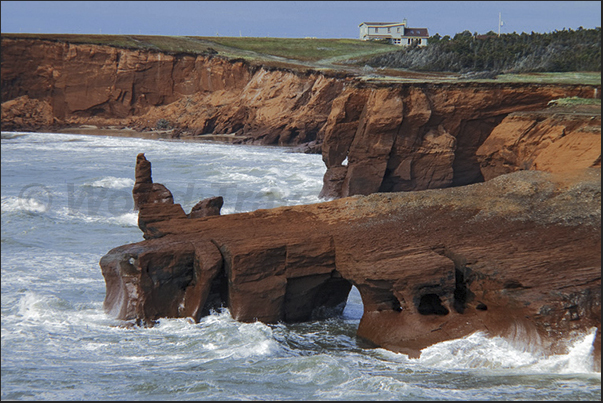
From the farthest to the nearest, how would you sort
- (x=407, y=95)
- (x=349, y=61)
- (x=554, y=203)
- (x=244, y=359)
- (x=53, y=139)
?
(x=349, y=61) < (x=53, y=139) < (x=407, y=95) < (x=554, y=203) < (x=244, y=359)

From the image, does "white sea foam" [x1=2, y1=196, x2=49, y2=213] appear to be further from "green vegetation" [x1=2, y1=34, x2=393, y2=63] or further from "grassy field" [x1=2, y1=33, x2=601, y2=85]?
"green vegetation" [x1=2, y1=34, x2=393, y2=63]

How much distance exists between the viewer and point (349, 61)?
4975 cm

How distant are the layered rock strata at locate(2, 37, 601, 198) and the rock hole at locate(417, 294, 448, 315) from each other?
651 cm

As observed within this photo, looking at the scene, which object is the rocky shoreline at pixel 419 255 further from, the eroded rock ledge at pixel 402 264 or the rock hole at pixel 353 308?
the rock hole at pixel 353 308

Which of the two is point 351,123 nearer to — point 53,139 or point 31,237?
point 31,237

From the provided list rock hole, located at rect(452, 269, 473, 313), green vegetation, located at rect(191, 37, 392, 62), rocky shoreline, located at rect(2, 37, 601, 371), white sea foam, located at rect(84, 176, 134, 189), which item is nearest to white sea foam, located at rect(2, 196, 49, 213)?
white sea foam, located at rect(84, 176, 134, 189)

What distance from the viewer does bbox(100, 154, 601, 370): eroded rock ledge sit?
29.4 feet

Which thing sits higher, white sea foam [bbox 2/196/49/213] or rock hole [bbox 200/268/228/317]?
rock hole [bbox 200/268/228/317]

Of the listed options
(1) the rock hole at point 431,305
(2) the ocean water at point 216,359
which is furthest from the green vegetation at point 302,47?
(1) the rock hole at point 431,305

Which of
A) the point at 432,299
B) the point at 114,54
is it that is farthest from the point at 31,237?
the point at 114,54

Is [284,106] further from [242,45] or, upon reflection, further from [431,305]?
[431,305]

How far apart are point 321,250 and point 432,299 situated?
63.5 inches

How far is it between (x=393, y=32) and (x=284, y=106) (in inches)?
1425

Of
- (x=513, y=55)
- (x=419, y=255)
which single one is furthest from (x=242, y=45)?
(x=419, y=255)
